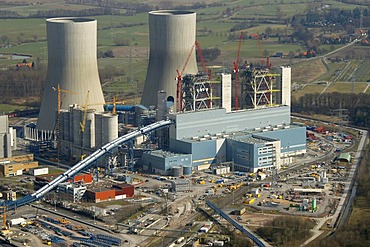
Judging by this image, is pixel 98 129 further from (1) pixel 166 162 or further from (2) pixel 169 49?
(2) pixel 169 49

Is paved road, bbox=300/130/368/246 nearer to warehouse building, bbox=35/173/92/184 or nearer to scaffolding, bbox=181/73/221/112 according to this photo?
scaffolding, bbox=181/73/221/112

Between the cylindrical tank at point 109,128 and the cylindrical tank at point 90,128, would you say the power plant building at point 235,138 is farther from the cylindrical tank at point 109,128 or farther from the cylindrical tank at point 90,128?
the cylindrical tank at point 90,128

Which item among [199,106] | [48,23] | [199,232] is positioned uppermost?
[48,23]

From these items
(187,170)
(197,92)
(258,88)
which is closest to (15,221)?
(187,170)

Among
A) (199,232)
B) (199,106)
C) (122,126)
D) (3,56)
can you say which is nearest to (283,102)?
(199,106)

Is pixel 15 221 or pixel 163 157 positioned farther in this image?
pixel 163 157

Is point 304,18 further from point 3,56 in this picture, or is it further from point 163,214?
point 163,214
